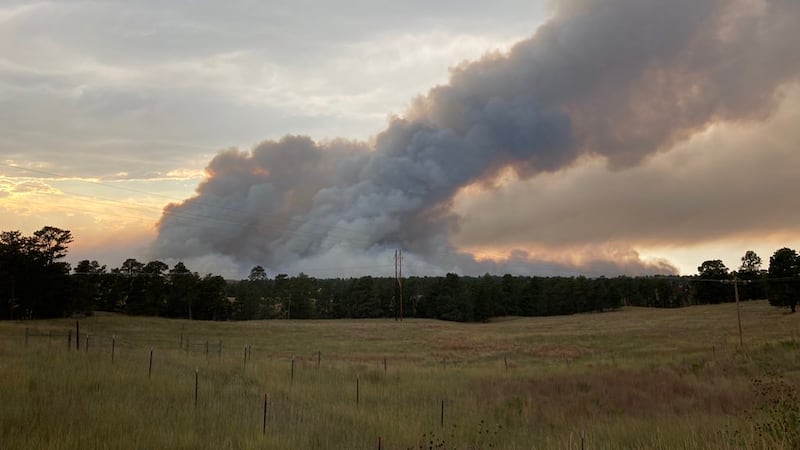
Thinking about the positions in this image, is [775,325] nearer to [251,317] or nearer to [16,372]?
[16,372]

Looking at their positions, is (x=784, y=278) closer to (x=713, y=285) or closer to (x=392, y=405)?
(x=713, y=285)

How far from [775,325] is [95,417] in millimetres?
83295

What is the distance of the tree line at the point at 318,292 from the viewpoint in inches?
3423

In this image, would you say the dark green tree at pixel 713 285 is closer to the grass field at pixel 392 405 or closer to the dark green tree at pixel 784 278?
the dark green tree at pixel 784 278

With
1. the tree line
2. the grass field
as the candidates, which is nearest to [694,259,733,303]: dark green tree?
the tree line

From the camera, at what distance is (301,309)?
15938cm

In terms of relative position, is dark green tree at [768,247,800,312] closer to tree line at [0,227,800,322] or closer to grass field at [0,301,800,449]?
tree line at [0,227,800,322]

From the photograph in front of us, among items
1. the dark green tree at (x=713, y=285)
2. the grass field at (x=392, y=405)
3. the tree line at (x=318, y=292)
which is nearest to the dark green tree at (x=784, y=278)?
the tree line at (x=318, y=292)

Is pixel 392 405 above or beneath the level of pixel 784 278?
beneath

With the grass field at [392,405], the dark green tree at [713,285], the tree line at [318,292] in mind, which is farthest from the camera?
the dark green tree at [713,285]

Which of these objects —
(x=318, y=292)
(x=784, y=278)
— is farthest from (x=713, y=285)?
(x=318, y=292)

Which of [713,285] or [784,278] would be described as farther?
[713,285]

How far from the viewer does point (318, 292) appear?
174 metres

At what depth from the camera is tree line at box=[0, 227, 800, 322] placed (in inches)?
3423
